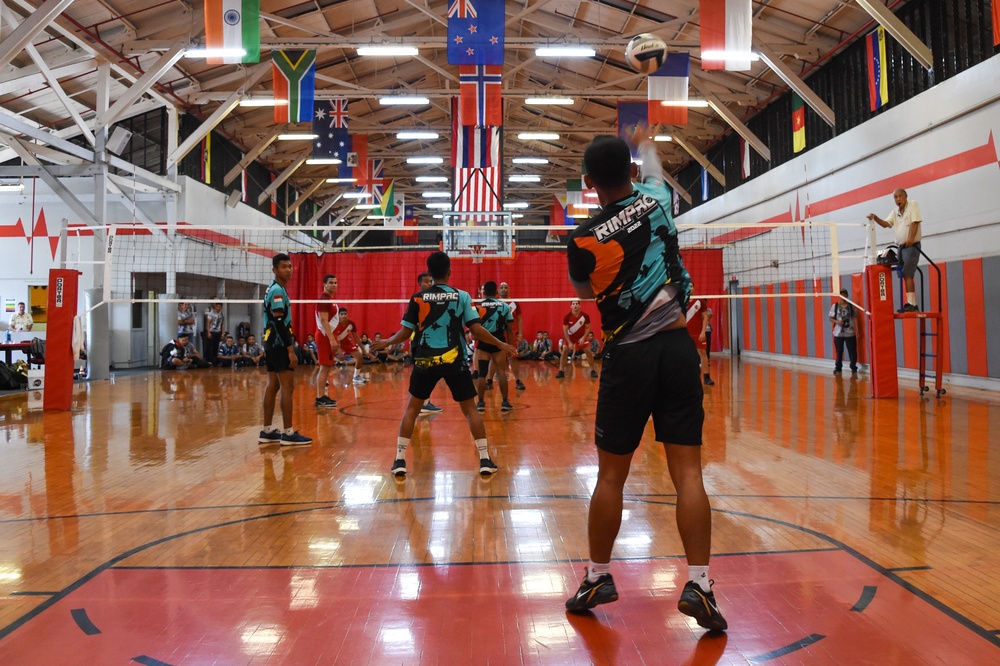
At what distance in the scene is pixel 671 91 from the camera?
1423cm

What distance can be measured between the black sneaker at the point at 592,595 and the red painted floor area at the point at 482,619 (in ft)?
0.17

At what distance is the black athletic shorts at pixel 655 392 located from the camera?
8.58ft

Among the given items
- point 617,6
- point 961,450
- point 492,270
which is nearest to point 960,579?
point 961,450

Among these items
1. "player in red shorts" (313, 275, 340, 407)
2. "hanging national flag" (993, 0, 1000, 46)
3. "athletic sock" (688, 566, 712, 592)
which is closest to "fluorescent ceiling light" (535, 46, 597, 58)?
"hanging national flag" (993, 0, 1000, 46)

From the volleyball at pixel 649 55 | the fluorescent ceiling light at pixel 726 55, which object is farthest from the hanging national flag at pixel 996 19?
the volleyball at pixel 649 55

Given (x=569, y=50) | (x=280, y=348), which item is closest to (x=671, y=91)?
(x=569, y=50)

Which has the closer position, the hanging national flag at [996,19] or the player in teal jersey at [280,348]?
the player in teal jersey at [280,348]

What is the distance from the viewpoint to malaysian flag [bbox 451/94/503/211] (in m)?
17.9

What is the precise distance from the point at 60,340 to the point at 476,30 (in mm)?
8528

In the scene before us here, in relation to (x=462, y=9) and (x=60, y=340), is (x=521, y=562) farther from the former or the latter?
(x=462, y=9)

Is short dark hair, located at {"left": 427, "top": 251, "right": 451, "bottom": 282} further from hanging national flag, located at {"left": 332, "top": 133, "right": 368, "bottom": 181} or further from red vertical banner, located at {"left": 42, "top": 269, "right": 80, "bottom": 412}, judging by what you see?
hanging national flag, located at {"left": 332, "top": 133, "right": 368, "bottom": 181}

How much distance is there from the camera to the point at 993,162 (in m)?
10.7

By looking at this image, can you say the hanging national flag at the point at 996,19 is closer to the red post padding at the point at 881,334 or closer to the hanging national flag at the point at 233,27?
the red post padding at the point at 881,334

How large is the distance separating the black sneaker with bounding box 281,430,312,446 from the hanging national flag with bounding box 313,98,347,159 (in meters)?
13.2
